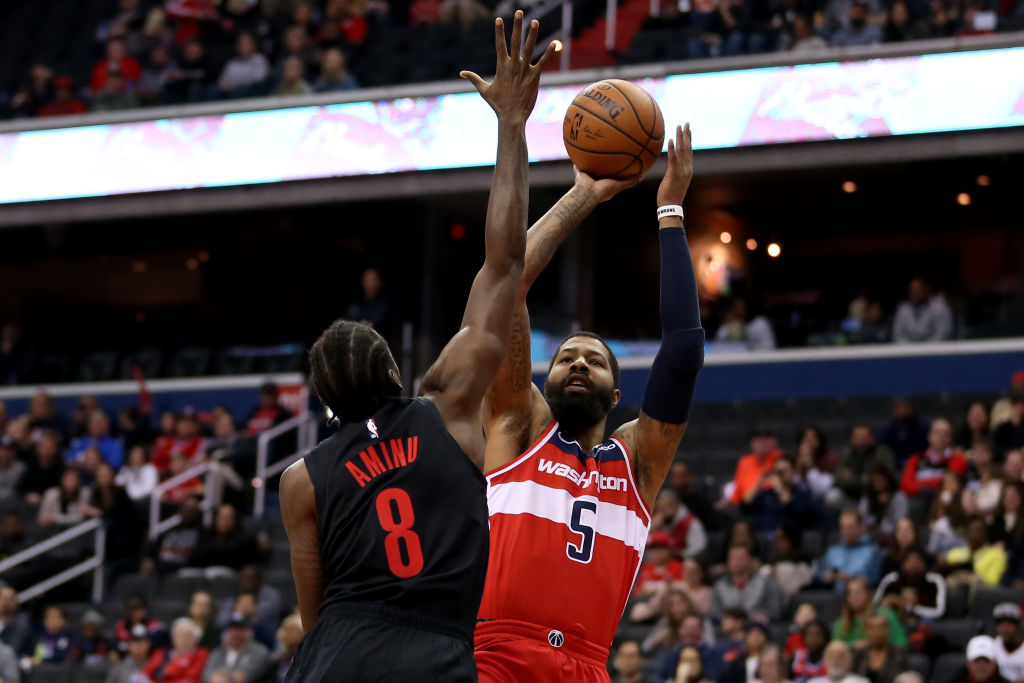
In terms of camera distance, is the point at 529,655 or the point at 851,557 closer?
the point at 529,655

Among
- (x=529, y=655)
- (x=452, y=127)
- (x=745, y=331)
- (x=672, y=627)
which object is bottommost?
(x=672, y=627)

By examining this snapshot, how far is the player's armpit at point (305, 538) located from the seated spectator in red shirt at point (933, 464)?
32.3ft

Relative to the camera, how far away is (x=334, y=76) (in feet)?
60.9

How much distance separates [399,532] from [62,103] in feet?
58.6

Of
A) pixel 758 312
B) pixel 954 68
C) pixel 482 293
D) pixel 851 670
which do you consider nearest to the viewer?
pixel 482 293

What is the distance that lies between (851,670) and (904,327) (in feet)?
23.7

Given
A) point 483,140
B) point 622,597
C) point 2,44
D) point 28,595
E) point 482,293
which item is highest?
point 2,44

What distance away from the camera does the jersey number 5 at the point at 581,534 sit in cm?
507

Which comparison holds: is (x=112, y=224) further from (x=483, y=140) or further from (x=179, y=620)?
(x=179, y=620)

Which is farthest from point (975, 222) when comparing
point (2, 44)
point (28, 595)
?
point (2, 44)

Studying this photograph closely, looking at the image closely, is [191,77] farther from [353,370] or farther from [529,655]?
[353,370]

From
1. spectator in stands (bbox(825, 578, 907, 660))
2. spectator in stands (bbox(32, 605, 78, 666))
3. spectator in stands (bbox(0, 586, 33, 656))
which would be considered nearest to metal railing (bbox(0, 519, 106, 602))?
spectator in stands (bbox(0, 586, 33, 656))

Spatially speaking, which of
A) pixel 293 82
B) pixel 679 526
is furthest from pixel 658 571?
pixel 293 82

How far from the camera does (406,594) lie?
12.6 feet
